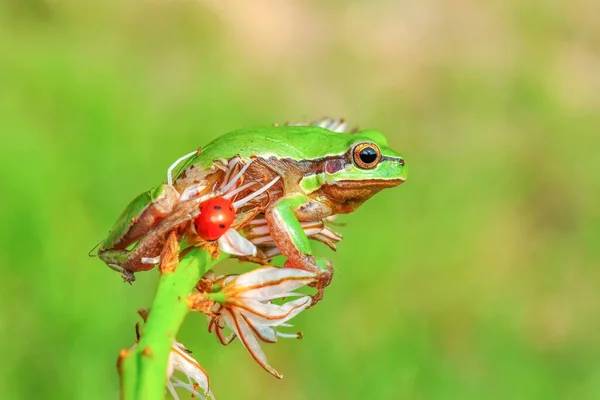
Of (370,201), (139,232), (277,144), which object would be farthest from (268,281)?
(370,201)

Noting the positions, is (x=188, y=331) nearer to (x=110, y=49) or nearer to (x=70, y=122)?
(x=70, y=122)

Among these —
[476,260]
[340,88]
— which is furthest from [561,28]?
[476,260]

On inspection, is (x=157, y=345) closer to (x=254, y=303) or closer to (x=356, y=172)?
(x=254, y=303)

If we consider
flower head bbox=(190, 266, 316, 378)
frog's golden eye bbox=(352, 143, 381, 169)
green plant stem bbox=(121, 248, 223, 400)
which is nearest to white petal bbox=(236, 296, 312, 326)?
flower head bbox=(190, 266, 316, 378)

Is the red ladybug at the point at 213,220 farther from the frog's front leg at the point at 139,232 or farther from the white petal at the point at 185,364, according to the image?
the white petal at the point at 185,364

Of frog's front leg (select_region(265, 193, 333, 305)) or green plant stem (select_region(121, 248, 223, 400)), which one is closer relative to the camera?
green plant stem (select_region(121, 248, 223, 400))

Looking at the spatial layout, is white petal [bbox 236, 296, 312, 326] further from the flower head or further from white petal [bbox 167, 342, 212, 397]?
white petal [bbox 167, 342, 212, 397]

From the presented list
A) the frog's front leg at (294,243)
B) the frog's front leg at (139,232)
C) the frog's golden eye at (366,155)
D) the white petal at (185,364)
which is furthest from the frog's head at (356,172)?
the white petal at (185,364)
